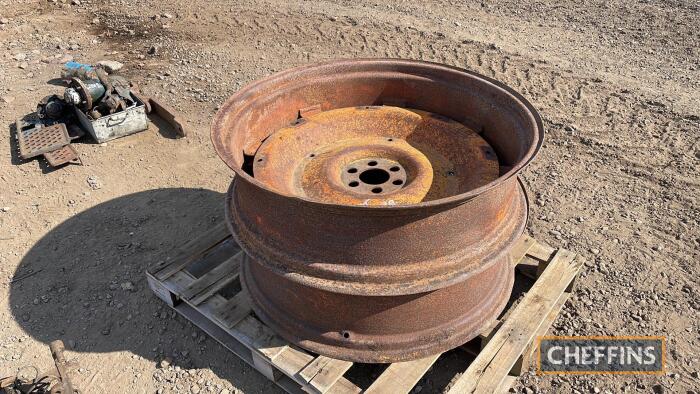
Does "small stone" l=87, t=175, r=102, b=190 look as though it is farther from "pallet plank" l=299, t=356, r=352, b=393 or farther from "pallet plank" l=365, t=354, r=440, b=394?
"pallet plank" l=365, t=354, r=440, b=394

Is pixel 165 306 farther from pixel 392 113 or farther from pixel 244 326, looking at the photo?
pixel 392 113

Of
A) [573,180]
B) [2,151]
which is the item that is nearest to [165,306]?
[2,151]

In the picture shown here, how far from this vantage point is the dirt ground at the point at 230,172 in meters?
3.41

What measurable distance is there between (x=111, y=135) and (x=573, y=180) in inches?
183

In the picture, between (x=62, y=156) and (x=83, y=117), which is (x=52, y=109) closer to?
(x=83, y=117)

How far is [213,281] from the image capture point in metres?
3.52

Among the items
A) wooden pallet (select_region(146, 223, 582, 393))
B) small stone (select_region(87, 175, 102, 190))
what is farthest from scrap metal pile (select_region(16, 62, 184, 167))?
wooden pallet (select_region(146, 223, 582, 393))

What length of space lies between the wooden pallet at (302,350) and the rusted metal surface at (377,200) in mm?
96

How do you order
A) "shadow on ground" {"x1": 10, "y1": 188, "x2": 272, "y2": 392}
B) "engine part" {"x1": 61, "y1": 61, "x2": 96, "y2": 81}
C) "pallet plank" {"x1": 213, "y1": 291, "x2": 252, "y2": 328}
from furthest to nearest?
"engine part" {"x1": 61, "y1": 61, "x2": 96, "y2": 81}
"shadow on ground" {"x1": 10, "y1": 188, "x2": 272, "y2": 392}
"pallet plank" {"x1": 213, "y1": 291, "x2": 252, "y2": 328}

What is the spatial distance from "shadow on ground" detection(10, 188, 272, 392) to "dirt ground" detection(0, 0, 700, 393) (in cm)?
1

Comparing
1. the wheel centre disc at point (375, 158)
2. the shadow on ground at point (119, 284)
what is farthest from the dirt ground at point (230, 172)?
the wheel centre disc at point (375, 158)

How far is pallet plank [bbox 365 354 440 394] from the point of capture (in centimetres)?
276

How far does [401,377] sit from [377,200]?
38.8 inches

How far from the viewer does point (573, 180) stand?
4.77 meters
